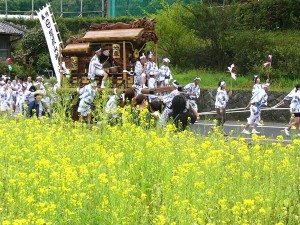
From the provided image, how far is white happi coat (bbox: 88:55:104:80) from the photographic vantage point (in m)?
18.8

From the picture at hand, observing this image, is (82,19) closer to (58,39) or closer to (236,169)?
(58,39)

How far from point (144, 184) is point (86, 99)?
10898 millimetres

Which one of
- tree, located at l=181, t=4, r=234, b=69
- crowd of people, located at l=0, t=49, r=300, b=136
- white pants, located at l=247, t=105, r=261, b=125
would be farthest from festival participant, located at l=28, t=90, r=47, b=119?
tree, located at l=181, t=4, r=234, b=69

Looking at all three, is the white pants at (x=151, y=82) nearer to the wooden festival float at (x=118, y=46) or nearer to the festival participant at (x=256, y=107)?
the wooden festival float at (x=118, y=46)

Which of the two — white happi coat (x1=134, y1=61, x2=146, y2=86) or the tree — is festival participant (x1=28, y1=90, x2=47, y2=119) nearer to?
white happi coat (x1=134, y1=61, x2=146, y2=86)

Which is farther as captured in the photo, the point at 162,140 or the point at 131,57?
the point at 131,57

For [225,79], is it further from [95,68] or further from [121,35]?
[95,68]

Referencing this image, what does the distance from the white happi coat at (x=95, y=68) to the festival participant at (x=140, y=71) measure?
1.05 meters

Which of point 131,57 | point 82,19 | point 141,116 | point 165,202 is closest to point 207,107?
point 131,57

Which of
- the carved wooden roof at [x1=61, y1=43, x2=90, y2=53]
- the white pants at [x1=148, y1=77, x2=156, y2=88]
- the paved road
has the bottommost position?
the paved road

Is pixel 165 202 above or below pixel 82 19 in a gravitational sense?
below

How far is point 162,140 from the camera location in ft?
28.5

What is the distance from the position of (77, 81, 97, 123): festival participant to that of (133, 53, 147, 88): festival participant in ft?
4.50

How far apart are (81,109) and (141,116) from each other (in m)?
7.13
